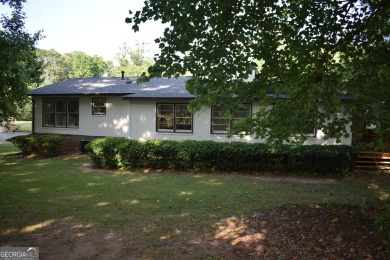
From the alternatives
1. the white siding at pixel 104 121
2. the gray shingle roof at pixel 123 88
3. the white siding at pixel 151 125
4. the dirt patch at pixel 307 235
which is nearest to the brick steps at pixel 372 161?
the white siding at pixel 151 125

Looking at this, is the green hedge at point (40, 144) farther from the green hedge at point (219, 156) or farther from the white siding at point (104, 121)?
the green hedge at point (219, 156)

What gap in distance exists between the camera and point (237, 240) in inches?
226

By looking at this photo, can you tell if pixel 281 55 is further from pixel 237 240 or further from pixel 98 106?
pixel 98 106

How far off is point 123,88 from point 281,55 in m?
15.8

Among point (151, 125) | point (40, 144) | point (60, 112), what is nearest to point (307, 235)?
point (151, 125)

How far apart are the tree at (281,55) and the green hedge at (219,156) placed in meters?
6.52

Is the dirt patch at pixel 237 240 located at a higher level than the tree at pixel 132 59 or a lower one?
lower

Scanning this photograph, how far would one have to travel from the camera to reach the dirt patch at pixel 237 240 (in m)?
5.08

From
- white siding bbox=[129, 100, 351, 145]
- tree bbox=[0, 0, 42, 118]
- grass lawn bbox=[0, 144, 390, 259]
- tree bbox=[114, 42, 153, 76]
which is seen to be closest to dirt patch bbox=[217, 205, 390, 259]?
grass lawn bbox=[0, 144, 390, 259]

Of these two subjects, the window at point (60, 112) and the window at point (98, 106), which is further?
the window at point (60, 112)

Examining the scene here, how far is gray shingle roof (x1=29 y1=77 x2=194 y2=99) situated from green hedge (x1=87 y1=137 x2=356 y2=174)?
3702mm

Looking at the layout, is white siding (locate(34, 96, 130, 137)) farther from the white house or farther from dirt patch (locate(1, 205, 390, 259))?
dirt patch (locate(1, 205, 390, 259))

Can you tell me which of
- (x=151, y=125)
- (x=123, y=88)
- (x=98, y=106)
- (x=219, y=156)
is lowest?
(x=219, y=156)

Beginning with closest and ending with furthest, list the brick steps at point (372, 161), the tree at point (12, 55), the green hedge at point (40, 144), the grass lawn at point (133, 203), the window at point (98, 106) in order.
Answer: the grass lawn at point (133, 203)
the tree at point (12, 55)
the brick steps at point (372, 161)
the green hedge at point (40, 144)
the window at point (98, 106)
